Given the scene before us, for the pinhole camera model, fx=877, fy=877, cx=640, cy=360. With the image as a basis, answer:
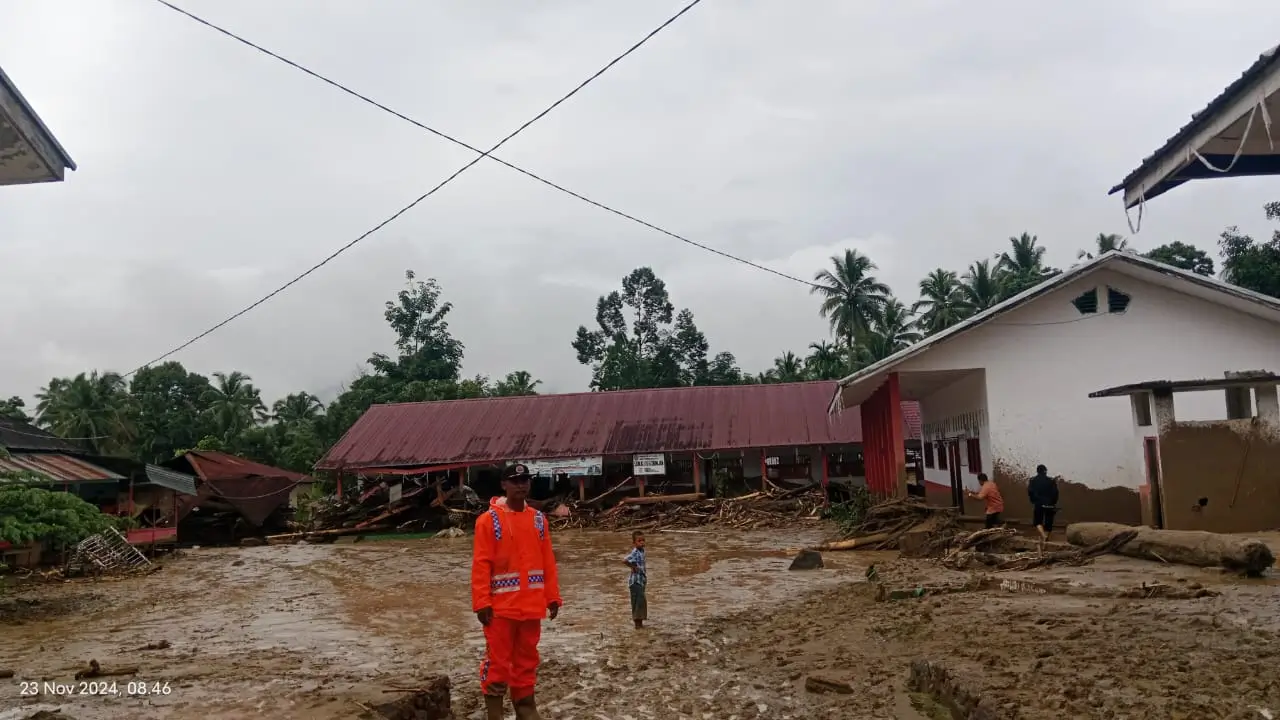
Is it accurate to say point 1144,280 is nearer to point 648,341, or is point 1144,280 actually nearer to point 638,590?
point 638,590

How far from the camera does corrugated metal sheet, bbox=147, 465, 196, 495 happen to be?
2397 cm

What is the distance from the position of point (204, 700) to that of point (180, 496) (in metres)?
22.9

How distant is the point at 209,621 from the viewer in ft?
39.6

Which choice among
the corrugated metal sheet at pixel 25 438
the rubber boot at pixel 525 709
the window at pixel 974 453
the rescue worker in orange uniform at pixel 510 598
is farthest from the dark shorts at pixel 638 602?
the corrugated metal sheet at pixel 25 438

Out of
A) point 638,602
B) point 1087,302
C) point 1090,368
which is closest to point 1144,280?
point 1087,302

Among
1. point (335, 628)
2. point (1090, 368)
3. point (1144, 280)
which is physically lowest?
point (335, 628)

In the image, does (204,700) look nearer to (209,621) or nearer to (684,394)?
(209,621)

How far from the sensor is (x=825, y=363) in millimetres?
49219

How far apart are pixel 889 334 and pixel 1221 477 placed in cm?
3407

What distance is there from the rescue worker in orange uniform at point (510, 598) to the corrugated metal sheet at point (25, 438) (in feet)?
69.0

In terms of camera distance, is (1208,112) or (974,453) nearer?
(1208,112)

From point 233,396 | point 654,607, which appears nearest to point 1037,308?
point 654,607

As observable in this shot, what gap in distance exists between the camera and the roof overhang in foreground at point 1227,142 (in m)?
4.56

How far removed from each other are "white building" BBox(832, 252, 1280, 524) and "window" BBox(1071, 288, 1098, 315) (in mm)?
20
